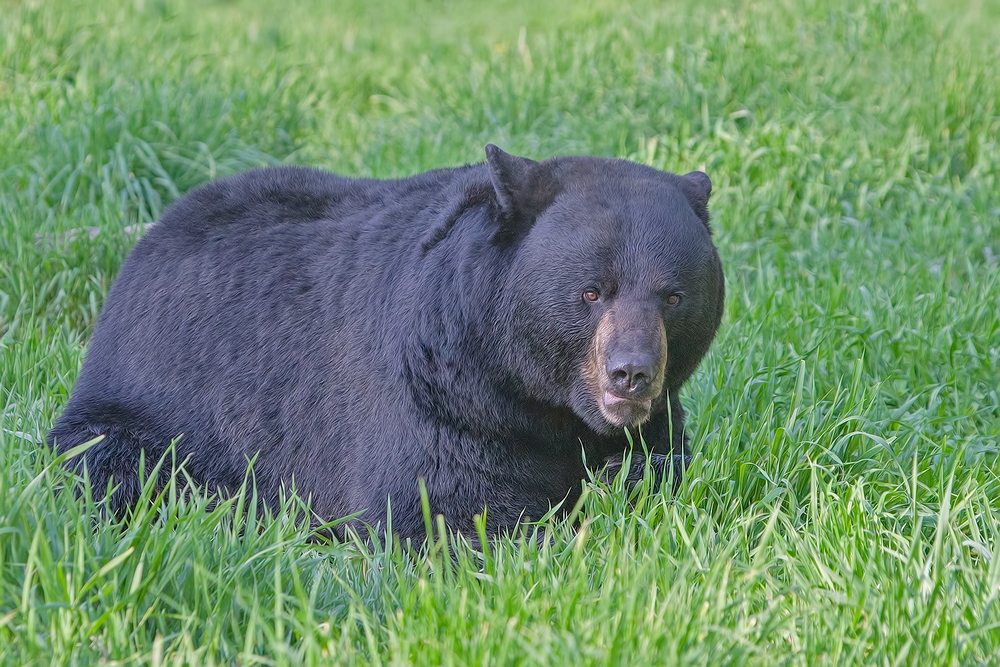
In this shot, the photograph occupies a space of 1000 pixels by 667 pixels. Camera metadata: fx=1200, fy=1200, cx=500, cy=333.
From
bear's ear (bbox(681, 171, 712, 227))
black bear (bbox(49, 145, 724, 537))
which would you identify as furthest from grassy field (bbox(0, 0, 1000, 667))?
bear's ear (bbox(681, 171, 712, 227))

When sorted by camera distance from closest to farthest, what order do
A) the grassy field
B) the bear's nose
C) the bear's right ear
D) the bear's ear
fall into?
the grassy field, the bear's nose, the bear's right ear, the bear's ear

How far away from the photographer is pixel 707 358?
14.8 feet

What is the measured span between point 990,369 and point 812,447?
125 cm

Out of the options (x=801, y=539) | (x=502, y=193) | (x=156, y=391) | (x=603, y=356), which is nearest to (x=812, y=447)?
(x=801, y=539)

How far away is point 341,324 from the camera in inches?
147

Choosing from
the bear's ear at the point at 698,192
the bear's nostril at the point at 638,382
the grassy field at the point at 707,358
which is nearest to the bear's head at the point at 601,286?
the bear's nostril at the point at 638,382

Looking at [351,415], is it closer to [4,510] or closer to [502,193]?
[502,193]

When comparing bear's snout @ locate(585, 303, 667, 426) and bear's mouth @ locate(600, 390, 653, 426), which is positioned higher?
bear's snout @ locate(585, 303, 667, 426)

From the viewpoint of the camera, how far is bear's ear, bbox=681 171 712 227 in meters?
3.50

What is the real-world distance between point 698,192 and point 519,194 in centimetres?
58

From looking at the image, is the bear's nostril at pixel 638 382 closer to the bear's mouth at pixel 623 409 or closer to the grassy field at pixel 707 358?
the bear's mouth at pixel 623 409

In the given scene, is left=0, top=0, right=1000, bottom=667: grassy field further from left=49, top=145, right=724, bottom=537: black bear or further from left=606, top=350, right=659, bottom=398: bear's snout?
left=606, top=350, right=659, bottom=398: bear's snout

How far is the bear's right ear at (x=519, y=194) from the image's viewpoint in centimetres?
327

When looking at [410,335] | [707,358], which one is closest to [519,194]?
[410,335]
